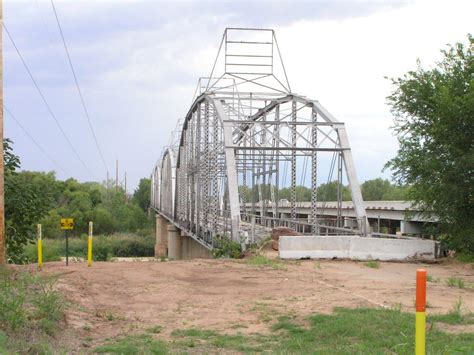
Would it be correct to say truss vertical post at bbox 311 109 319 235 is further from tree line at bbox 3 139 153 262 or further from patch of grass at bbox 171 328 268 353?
patch of grass at bbox 171 328 268 353

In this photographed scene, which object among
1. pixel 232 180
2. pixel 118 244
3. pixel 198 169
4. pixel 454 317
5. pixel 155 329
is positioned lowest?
pixel 118 244

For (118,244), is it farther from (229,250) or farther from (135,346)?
(135,346)

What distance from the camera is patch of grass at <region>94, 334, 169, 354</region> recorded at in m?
7.84

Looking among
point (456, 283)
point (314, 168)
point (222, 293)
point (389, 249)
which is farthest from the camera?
point (314, 168)

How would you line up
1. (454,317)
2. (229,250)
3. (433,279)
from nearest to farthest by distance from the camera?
(454,317) < (433,279) < (229,250)

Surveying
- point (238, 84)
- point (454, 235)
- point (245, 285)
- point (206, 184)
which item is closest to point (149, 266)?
point (245, 285)

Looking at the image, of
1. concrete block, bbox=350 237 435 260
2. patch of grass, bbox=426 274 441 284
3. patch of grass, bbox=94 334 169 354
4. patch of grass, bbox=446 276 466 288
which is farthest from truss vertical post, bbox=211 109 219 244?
patch of grass, bbox=94 334 169 354

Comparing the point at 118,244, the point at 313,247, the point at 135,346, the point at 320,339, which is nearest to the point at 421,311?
the point at 320,339

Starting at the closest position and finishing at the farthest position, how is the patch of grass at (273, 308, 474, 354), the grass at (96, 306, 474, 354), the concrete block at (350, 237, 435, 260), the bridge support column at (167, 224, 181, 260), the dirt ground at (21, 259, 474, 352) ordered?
the patch of grass at (273, 308, 474, 354)
the grass at (96, 306, 474, 354)
the dirt ground at (21, 259, 474, 352)
the concrete block at (350, 237, 435, 260)
the bridge support column at (167, 224, 181, 260)

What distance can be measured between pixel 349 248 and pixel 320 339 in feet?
40.4

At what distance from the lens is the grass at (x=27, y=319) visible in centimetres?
729

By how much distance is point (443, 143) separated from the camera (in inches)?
856

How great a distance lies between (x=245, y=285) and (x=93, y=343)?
19.8 ft

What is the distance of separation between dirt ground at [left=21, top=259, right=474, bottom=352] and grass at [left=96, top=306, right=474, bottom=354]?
0.44 meters
